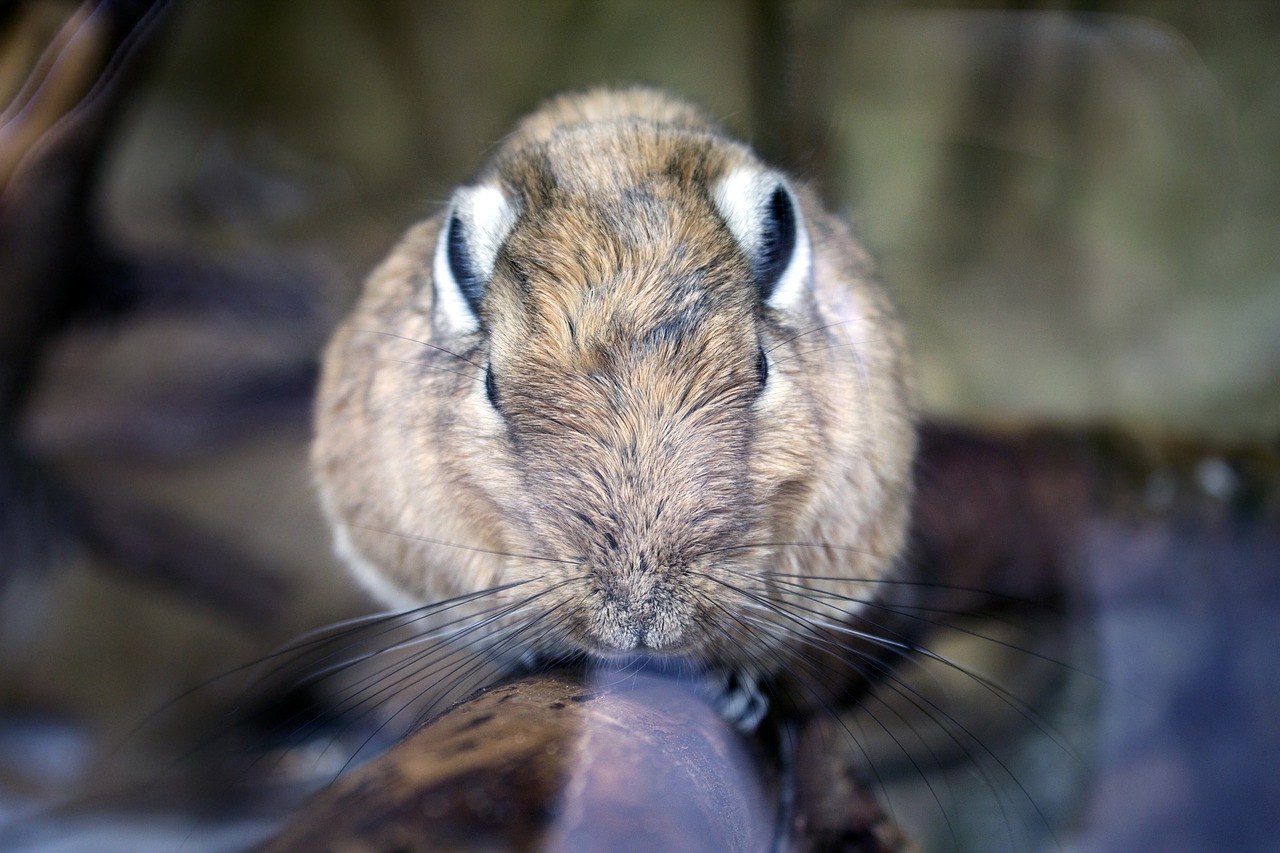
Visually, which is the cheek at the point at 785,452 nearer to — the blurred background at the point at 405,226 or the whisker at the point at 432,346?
the whisker at the point at 432,346

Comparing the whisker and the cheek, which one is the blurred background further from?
the cheek

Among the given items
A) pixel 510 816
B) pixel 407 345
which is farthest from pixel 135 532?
pixel 510 816

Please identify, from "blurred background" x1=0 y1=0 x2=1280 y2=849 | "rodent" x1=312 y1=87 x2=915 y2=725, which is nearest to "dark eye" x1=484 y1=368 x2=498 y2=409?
"rodent" x1=312 y1=87 x2=915 y2=725

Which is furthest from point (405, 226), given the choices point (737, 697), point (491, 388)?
point (737, 697)

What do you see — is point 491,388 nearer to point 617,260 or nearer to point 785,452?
point 617,260

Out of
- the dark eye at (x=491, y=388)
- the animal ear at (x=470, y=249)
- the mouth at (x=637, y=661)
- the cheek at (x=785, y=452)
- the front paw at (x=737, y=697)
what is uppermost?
the animal ear at (x=470, y=249)

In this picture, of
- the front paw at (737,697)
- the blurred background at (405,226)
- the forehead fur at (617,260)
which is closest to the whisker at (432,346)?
the forehead fur at (617,260)

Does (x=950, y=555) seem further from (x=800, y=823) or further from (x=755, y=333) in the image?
(x=755, y=333)
